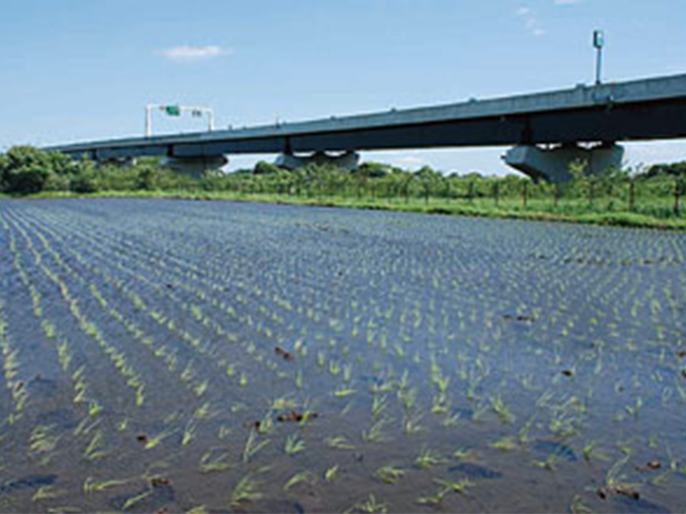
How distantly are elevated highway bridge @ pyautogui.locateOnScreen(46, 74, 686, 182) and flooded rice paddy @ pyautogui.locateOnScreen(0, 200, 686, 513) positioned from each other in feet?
70.9

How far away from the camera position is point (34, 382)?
19.0 ft

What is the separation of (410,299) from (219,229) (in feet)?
47.3

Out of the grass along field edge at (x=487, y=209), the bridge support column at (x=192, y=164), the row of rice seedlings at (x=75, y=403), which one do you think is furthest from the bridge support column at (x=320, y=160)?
the row of rice seedlings at (x=75, y=403)

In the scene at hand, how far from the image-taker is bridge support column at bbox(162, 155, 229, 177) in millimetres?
70875

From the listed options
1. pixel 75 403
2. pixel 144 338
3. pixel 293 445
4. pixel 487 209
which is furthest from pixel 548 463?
pixel 487 209

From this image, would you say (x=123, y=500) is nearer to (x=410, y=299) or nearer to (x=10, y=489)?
(x=10, y=489)

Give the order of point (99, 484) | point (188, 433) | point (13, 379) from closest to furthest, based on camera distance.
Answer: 1. point (99, 484)
2. point (188, 433)
3. point (13, 379)

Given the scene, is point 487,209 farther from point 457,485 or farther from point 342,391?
point 457,485

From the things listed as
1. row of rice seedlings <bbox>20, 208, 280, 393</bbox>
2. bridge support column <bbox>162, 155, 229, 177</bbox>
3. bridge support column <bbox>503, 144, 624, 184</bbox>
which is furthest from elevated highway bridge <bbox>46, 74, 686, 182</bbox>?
row of rice seedlings <bbox>20, 208, 280, 393</bbox>

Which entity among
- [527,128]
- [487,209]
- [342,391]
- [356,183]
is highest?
[527,128]

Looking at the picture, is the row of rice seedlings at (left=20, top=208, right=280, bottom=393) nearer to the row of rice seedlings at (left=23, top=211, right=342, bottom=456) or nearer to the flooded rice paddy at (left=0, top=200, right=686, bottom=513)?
the flooded rice paddy at (left=0, top=200, right=686, bottom=513)

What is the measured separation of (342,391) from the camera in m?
5.67

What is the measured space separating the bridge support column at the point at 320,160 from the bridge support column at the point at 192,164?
596 inches

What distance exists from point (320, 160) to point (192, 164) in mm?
19606
